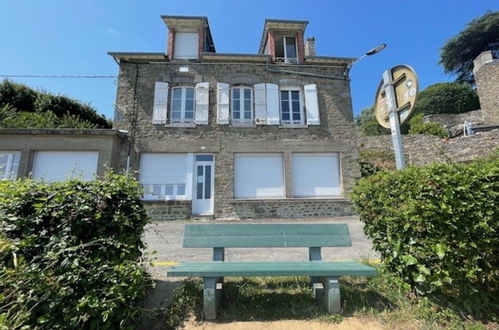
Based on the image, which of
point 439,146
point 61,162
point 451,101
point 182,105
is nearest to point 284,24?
point 182,105

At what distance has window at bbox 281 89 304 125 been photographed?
1076 centimetres

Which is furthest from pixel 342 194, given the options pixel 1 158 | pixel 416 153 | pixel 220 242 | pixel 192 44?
pixel 1 158

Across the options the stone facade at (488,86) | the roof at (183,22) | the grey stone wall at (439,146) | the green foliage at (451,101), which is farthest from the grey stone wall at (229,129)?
the green foliage at (451,101)

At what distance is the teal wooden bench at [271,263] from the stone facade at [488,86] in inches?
937

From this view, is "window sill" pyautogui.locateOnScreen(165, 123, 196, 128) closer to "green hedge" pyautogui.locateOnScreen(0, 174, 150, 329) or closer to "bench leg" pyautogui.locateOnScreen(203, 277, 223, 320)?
"green hedge" pyautogui.locateOnScreen(0, 174, 150, 329)

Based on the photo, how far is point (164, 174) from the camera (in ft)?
32.2

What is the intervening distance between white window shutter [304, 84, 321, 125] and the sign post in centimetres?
683

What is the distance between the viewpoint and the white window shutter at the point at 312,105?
34.8 ft

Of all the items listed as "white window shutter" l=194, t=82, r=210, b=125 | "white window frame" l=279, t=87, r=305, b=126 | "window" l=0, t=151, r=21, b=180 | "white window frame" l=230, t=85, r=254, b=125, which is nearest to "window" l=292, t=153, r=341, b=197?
"white window frame" l=279, t=87, r=305, b=126

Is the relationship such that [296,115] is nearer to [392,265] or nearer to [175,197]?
[175,197]

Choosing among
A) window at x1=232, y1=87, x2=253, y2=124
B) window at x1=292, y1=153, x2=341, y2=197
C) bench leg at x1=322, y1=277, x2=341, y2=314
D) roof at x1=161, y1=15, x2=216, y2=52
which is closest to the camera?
bench leg at x1=322, y1=277, x2=341, y2=314

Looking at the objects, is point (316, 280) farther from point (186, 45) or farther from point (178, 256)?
point (186, 45)

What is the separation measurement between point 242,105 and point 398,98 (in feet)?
25.7

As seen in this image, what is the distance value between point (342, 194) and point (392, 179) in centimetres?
787
